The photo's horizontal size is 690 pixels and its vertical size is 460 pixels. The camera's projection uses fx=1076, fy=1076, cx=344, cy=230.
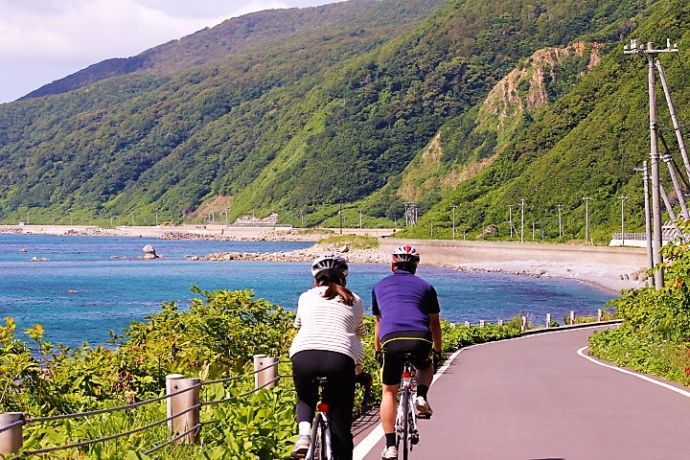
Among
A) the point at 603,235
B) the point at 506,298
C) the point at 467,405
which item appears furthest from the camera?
the point at 603,235

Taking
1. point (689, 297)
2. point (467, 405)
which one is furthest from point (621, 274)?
point (467, 405)

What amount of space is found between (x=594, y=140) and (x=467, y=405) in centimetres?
12046

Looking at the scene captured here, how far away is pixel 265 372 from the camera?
11.1 m

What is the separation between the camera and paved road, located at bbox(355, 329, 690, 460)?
31.5 feet

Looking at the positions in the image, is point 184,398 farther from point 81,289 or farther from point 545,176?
Answer: point 545,176

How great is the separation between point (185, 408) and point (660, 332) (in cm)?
1386

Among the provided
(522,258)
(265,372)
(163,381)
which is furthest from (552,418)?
(522,258)

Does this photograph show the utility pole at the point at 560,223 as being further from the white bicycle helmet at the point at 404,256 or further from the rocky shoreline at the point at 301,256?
the white bicycle helmet at the point at 404,256

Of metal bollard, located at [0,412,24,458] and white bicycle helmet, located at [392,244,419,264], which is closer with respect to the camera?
metal bollard, located at [0,412,24,458]

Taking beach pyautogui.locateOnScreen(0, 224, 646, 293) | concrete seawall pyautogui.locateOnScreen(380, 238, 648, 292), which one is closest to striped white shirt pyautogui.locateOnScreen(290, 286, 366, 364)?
beach pyautogui.locateOnScreen(0, 224, 646, 293)

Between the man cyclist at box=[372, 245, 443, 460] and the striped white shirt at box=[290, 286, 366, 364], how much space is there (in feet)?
3.68

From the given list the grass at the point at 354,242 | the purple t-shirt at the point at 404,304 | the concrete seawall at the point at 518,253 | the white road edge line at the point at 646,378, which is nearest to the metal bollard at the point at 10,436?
the purple t-shirt at the point at 404,304

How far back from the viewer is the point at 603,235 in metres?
113

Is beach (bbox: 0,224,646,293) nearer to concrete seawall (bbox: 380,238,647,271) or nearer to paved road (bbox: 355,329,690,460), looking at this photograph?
concrete seawall (bbox: 380,238,647,271)
